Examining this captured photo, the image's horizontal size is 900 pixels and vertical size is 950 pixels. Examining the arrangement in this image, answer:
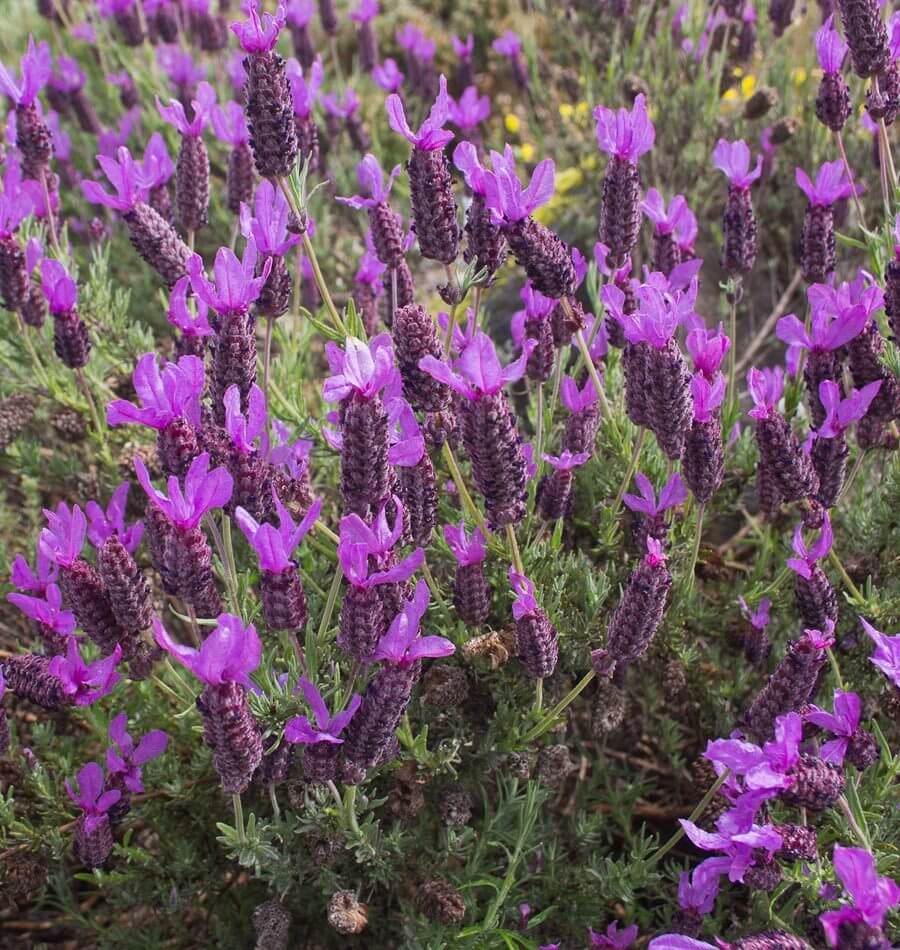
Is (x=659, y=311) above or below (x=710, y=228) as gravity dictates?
above

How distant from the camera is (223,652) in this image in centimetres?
123

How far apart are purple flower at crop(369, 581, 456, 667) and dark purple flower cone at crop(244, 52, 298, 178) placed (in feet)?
2.40

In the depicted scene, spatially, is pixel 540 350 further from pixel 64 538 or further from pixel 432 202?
pixel 64 538

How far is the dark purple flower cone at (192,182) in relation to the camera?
2088 mm

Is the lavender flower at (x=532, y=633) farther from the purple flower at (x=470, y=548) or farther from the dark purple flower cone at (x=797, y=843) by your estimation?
the dark purple flower cone at (x=797, y=843)

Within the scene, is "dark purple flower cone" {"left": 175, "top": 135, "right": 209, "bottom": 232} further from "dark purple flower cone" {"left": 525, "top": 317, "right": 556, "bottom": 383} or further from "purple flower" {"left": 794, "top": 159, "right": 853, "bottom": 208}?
"purple flower" {"left": 794, "top": 159, "right": 853, "bottom": 208}

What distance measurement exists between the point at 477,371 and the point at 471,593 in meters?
0.45

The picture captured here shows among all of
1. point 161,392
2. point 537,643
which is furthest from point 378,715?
point 161,392

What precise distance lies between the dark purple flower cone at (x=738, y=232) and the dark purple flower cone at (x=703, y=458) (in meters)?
0.55

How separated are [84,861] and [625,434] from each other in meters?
1.22

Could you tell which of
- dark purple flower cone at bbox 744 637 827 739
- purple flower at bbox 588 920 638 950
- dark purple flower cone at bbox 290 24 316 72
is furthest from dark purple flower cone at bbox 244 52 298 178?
dark purple flower cone at bbox 290 24 316 72

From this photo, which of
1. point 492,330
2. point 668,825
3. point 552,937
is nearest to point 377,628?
point 552,937

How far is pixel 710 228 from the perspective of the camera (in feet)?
11.7

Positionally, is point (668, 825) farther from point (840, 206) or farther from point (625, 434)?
point (840, 206)
